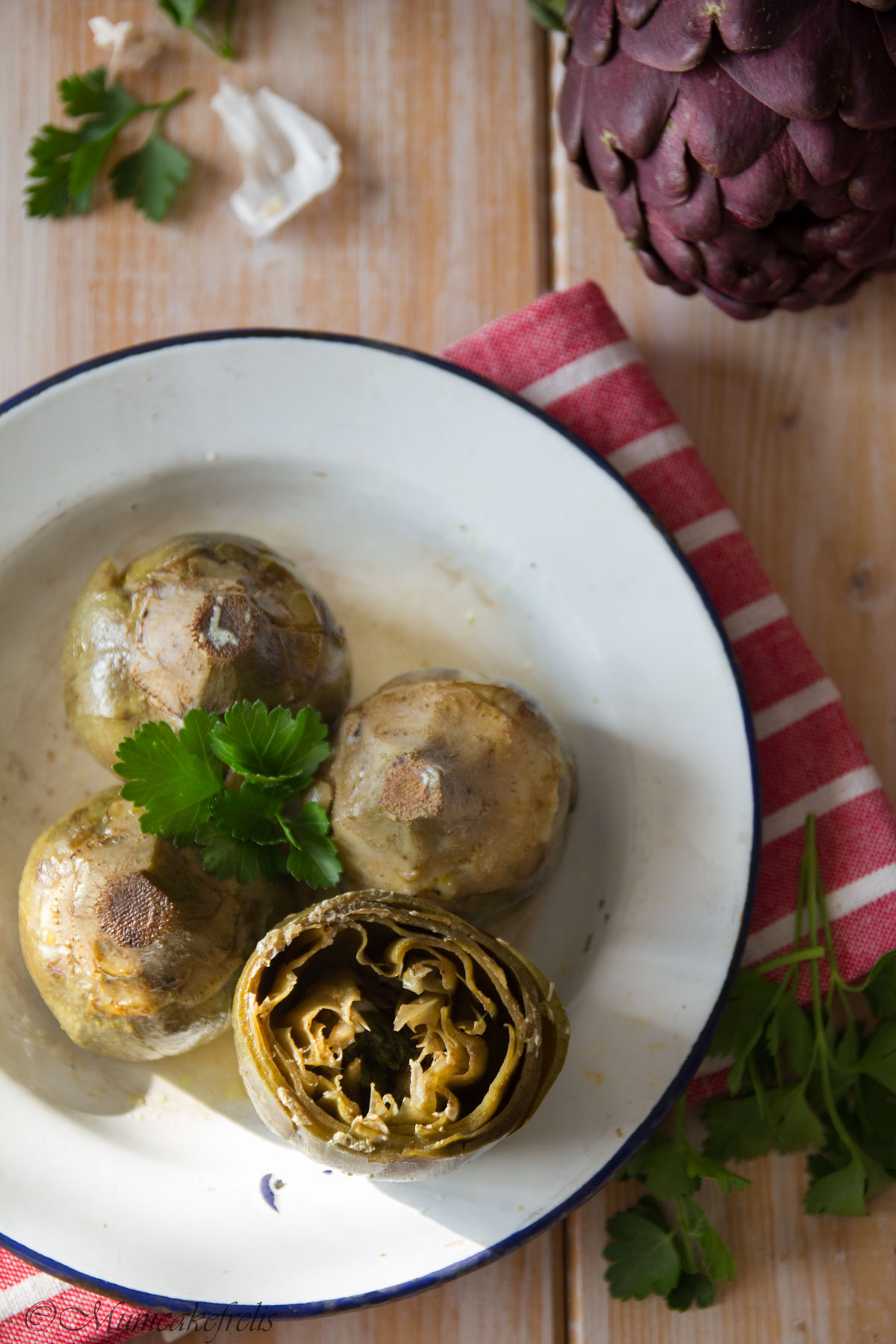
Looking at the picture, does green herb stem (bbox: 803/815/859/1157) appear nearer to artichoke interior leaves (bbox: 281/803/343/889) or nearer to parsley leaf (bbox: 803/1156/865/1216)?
parsley leaf (bbox: 803/1156/865/1216)

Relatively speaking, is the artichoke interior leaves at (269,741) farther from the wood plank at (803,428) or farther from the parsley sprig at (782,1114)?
the wood plank at (803,428)

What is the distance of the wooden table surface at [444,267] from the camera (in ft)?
3.63

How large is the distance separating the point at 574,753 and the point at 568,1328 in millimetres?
518

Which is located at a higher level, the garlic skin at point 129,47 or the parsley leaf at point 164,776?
the garlic skin at point 129,47

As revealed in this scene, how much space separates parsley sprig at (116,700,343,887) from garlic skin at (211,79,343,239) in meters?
0.55

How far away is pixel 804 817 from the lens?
1007 mm

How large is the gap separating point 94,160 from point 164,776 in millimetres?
652

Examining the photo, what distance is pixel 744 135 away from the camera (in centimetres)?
91

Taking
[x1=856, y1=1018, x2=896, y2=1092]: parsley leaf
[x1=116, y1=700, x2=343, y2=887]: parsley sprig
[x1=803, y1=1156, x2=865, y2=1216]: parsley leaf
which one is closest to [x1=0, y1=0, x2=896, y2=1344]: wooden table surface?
[x1=856, y1=1018, x2=896, y2=1092]: parsley leaf

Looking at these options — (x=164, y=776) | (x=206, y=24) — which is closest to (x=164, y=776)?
(x=164, y=776)

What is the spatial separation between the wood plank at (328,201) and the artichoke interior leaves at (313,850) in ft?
1.72

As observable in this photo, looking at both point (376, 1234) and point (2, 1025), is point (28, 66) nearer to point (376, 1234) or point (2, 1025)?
point (2, 1025)

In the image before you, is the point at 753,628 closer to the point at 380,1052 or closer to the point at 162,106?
the point at 380,1052

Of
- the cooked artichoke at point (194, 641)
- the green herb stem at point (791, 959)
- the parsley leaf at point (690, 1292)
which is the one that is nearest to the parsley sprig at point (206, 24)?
the cooked artichoke at point (194, 641)
